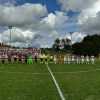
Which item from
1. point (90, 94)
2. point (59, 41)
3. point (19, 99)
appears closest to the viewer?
point (19, 99)

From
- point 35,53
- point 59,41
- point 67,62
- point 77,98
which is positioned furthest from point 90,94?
point 59,41

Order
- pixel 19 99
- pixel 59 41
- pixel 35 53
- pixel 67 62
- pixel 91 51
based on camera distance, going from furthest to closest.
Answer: pixel 59 41 < pixel 91 51 < pixel 35 53 < pixel 67 62 < pixel 19 99

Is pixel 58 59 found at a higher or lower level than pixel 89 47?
lower

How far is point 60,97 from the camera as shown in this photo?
14.7 meters

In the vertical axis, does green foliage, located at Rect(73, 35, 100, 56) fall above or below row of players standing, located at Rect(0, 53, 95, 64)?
above

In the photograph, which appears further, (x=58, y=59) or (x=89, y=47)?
(x=89, y=47)

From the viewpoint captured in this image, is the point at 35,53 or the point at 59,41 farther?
the point at 59,41

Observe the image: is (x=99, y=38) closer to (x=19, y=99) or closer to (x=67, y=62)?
(x=67, y=62)

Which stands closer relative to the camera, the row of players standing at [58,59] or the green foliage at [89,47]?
the row of players standing at [58,59]

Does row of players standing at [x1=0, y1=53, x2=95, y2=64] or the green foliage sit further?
the green foliage

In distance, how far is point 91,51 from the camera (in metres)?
163

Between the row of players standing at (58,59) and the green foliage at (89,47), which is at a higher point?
the green foliage at (89,47)

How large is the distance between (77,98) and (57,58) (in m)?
57.2

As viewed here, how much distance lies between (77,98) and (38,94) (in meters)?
2.02
